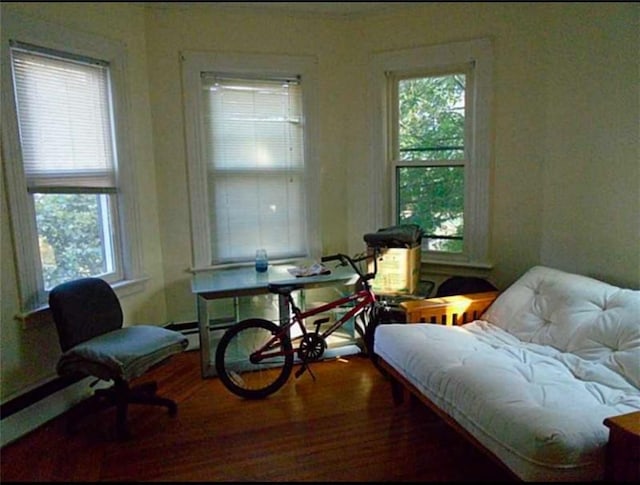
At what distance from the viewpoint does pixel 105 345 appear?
227cm

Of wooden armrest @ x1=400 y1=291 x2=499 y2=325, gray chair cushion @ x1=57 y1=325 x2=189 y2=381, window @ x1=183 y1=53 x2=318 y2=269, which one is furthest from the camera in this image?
window @ x1=183 y1=53 x2=318 y2=269

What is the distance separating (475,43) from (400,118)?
716 mm

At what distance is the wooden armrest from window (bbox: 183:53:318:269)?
124cm

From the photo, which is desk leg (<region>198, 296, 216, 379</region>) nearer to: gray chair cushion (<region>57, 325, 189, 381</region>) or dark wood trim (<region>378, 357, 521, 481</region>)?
gray chair cushion (<region>57, 325, 189, 381</region>)

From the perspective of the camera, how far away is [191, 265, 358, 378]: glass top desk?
9.31ft

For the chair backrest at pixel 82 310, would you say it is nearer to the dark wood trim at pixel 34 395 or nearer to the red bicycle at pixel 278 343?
the dark wood trim at pixel 34 395

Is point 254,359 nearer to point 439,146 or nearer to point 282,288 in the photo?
point 282,288

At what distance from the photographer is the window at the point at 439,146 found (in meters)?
3.11

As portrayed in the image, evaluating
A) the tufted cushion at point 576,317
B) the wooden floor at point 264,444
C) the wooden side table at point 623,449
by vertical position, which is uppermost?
the tufted cushion at point 576,317

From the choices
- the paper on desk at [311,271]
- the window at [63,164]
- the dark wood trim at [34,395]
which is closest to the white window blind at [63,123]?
the window at [63,164]

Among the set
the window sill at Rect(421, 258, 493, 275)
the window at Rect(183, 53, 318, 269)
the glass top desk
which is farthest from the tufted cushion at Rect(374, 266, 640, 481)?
the window at Rect(183, 53, 318, 269)

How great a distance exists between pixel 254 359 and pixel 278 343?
0.58 ft

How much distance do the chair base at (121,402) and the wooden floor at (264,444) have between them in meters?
0.05

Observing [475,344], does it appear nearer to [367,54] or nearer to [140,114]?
[367,54]
